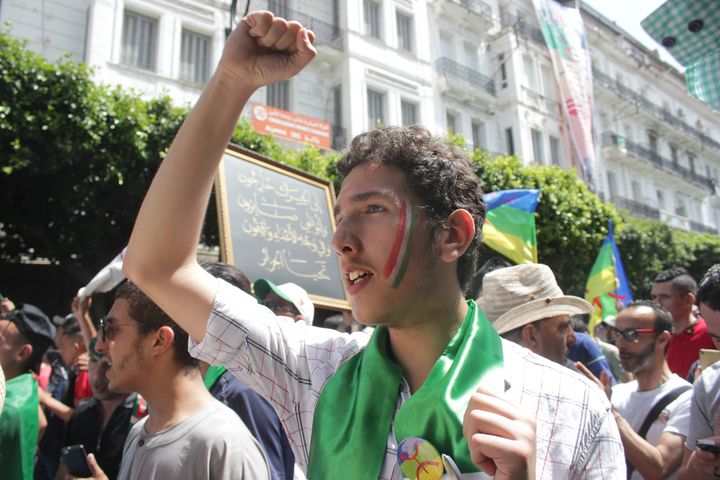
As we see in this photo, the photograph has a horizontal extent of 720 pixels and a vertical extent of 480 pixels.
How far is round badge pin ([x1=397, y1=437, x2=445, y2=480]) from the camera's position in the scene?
1.18 m

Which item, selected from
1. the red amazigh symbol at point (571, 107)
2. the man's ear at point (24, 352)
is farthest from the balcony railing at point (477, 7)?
the man's ear at point (24, 352)

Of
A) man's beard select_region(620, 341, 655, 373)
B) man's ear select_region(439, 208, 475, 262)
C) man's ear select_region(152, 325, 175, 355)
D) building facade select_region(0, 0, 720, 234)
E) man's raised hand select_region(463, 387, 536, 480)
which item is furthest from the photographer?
building facade select_region(0, 0, 720, 234)

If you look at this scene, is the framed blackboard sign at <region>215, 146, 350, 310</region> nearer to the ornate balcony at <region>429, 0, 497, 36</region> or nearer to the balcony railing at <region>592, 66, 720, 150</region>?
the ornate balcony at <region>429, 0, 497, 36</region>

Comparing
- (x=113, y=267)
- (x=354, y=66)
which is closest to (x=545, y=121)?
(x=354, y=66)

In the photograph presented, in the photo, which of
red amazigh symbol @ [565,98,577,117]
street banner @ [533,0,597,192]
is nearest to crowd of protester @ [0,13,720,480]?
street banner @ [533,0,597,192]

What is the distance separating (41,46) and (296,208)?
10.6 meters

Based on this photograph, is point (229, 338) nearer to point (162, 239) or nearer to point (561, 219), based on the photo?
point (162, 239)

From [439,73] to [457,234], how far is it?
20.0 m

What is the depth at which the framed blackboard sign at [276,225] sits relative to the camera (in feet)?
15.3

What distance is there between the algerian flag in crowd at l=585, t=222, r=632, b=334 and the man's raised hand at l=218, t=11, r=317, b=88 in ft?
27.4

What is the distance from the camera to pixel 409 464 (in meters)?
1.21

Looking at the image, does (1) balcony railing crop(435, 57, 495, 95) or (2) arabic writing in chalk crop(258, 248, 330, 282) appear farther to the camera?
(1) balcony railing crop(435, 57, 495, 95)

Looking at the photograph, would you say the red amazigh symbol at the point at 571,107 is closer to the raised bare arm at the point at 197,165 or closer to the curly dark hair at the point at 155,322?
the curly dark hair at the point at 155,322

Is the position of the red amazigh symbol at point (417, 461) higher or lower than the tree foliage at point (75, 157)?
lower
